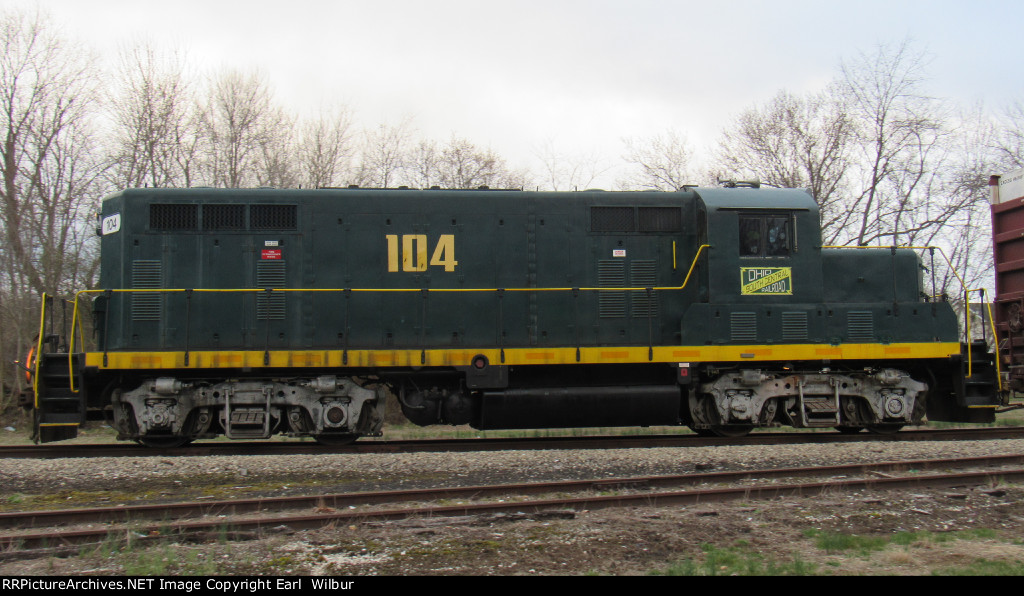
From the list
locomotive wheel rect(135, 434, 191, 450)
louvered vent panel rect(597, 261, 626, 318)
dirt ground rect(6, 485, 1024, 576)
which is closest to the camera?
dirt ground rect(6, 485, 1024, 576)

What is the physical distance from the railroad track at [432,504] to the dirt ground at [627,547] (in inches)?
5.7

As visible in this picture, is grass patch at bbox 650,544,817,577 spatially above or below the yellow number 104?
below

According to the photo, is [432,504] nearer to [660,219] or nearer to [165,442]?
[165,442]

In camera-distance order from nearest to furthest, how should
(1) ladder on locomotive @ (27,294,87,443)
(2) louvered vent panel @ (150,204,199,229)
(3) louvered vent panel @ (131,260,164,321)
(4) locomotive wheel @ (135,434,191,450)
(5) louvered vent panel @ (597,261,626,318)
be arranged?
(1) ladder on locomotive @ (27,294,87,443) < (4) locomotive wheel @ (135,434,191,450) < (3) louvered vent panel @ (131,260,164,321) < (2) louvered vent panel @ (150,204,199,229) < (5) louvered vent panel @ (597,261,626,318)

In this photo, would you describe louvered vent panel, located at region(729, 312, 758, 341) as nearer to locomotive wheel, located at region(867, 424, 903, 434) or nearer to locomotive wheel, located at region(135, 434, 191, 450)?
locomotive wheel, located at region(867, 424, 903, 434)

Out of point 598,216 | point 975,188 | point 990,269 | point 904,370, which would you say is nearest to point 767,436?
point 904,370

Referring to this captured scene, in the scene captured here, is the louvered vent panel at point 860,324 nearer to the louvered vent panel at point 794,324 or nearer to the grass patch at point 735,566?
the louvered vent panel at point 794,324

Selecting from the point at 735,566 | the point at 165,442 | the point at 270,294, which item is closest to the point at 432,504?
the point at 735,566

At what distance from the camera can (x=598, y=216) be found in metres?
9.91

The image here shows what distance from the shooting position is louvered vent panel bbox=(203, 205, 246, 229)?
945 cm

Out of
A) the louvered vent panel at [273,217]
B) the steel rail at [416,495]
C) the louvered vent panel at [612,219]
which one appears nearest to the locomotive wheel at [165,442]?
the louvered vent panel at [273,217]

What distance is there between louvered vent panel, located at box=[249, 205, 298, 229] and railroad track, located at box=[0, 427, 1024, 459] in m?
3.03

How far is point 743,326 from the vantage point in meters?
9.42

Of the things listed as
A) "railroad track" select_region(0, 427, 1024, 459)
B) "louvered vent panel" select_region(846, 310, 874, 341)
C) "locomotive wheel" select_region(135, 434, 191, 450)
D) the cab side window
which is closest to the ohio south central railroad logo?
the cab side window
